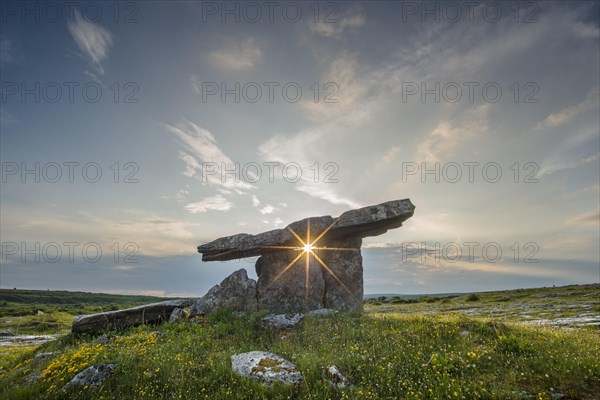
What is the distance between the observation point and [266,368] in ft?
30.2

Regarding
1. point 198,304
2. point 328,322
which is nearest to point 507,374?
point 328,322

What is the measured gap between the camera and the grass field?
320 inches

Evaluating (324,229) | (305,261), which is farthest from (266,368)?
(305,261)

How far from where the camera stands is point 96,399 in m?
9.03

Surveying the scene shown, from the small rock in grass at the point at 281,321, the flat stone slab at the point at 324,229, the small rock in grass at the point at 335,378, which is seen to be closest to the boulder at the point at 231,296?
the flat stone slab at the point at 324,229

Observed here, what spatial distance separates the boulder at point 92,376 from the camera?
9.82 metres

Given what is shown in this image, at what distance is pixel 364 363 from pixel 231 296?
38.2ft

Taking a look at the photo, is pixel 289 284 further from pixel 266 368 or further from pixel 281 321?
pixel 266 368

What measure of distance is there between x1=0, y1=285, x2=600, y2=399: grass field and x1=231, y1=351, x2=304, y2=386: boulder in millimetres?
242

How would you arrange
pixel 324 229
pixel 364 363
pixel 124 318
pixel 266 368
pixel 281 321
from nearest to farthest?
pixel 266 368, pixel 364 363, pixel 281 321, pixel 124 318, pixel 324 229

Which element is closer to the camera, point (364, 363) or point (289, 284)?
point (364, 363)

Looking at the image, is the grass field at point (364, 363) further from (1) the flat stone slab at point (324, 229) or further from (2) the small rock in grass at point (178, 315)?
(1) the flat stone slab at point (324, 229)

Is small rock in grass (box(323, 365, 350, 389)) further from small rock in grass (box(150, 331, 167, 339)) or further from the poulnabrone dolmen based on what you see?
the poulnabrone dolmen

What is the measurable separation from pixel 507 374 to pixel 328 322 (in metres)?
7.41
